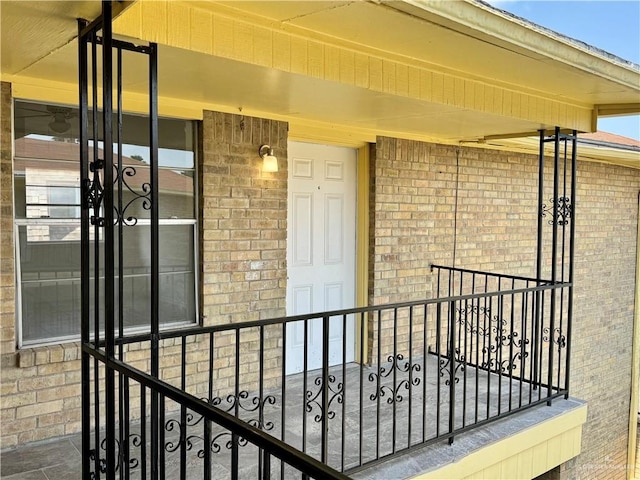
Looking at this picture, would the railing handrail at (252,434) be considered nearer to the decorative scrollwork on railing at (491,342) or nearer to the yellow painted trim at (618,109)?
the decorative scrollwork on railing at (491,342)

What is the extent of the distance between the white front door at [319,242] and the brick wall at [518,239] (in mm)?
267

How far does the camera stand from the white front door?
15.8ft

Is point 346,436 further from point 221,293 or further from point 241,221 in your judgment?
point 241,221

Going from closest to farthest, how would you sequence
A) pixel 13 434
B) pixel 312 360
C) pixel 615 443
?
A: pixel 13 434, pixel 312 360, pixel 615 443

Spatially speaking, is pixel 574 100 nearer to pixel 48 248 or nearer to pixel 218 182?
pixel 218 182

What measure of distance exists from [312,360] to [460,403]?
138 centimetres

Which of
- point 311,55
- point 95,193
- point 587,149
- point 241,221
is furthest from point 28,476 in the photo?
point 587,149

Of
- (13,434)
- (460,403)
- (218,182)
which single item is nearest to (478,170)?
(460,403)

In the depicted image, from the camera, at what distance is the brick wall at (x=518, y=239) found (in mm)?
5359

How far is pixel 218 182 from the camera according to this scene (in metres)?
4.07

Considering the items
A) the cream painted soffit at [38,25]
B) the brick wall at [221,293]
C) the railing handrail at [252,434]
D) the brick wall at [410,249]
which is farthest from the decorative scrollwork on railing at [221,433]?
the cream painted soffit at [38,25]

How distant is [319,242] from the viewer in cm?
501

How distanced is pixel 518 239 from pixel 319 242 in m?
3.07

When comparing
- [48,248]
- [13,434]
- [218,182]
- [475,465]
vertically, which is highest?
[218,182]
